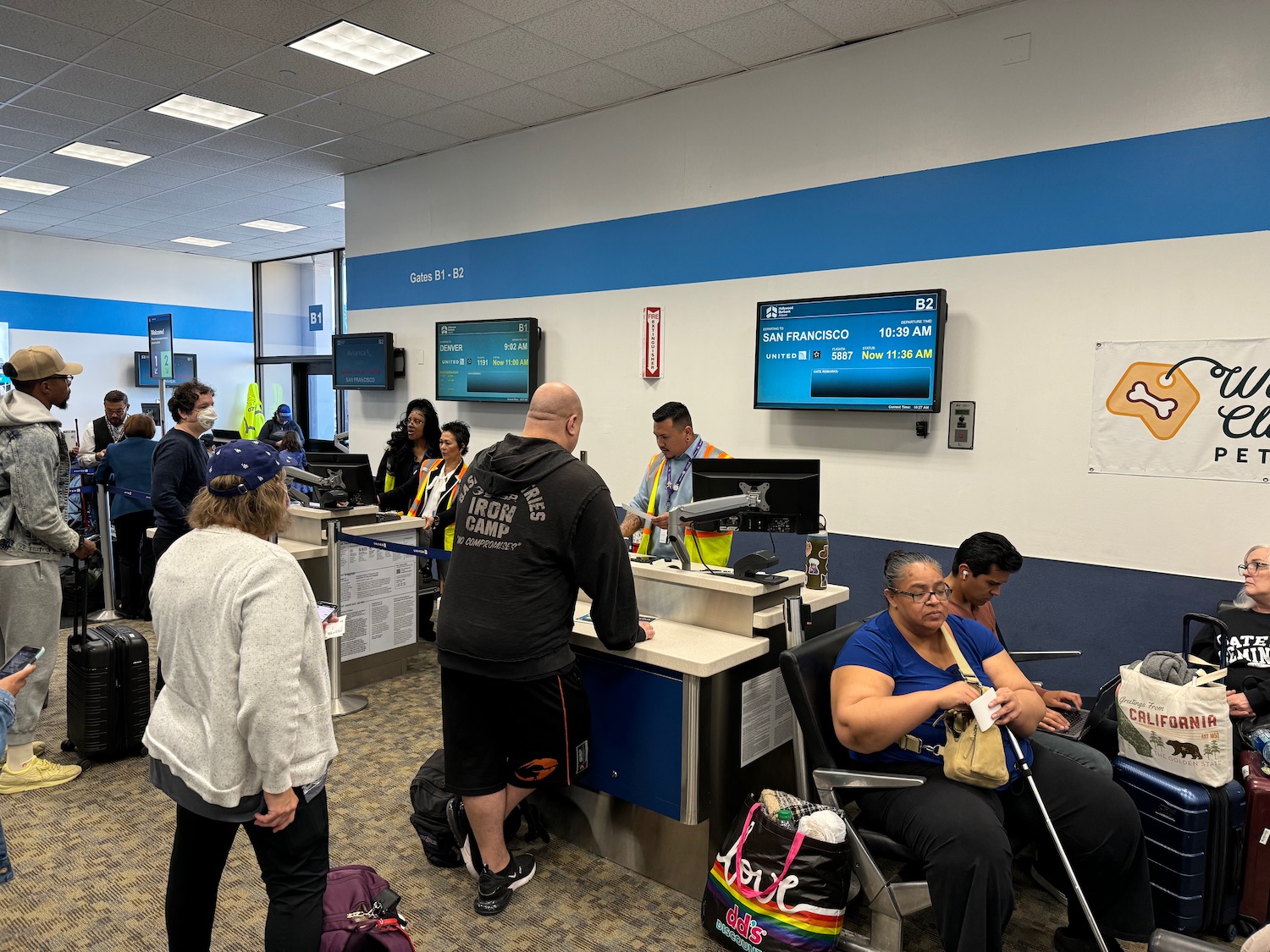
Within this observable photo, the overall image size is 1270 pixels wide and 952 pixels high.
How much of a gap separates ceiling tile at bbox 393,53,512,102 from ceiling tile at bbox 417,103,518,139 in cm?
26

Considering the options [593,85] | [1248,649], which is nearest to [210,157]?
[593,85]

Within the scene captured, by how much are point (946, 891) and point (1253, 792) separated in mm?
1182

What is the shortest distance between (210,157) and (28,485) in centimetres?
478

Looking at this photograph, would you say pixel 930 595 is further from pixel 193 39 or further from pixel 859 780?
pixel 193 39

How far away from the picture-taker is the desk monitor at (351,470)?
4.31 metres

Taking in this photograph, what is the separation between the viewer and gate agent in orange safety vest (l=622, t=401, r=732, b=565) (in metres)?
4.04

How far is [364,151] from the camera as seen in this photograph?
673 centimetres

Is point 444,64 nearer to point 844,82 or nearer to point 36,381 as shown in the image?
point 844,82

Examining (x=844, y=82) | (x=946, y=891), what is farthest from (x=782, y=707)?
(x=844, y=82)

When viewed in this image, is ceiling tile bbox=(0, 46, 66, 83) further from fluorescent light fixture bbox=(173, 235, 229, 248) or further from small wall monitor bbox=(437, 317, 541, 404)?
fluorescent light fixture bbox=(173, 235, 229, 248)

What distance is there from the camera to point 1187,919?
2498mm

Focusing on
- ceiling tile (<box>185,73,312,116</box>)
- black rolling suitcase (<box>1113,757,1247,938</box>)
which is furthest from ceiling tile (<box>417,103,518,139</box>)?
black rolling suitcase (<box>1113,757,1247,938</box>)

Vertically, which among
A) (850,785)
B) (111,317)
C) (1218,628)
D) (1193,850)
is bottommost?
(1193,850)

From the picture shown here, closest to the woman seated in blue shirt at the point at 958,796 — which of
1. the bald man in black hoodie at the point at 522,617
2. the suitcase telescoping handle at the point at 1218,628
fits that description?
the bald man in black hoodie at the point at 522,617
